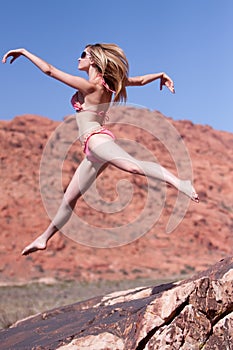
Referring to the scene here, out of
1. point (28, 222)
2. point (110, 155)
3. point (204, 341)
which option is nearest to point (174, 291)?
point (204, 341)

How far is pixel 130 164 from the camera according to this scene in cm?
433

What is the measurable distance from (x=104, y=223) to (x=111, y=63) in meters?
30.7

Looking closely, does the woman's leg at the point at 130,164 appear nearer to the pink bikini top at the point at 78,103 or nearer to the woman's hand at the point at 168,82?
the pink bikini top at the point at 78,103

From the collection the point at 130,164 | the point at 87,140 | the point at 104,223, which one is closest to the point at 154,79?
the point at 87,140

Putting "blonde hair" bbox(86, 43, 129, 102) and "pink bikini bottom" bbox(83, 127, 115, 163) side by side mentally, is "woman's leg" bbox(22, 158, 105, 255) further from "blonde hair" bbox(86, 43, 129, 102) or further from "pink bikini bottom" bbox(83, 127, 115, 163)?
"blonde hair" bbox(86, 43, 129, 102)

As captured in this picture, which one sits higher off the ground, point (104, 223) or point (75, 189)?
point (75, 189)

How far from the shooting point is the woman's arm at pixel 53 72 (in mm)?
4441

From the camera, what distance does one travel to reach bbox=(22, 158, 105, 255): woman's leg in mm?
4738

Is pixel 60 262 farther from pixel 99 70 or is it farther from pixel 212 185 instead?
pixel 99 70

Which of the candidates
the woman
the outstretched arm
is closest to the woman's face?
the woman

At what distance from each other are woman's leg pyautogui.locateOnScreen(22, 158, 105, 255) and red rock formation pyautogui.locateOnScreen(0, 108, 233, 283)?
2493 cm

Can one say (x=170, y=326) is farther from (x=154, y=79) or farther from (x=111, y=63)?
(x=154, y=79)

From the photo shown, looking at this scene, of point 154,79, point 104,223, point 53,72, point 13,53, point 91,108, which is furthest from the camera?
point 104,223

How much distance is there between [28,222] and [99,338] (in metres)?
30.1
